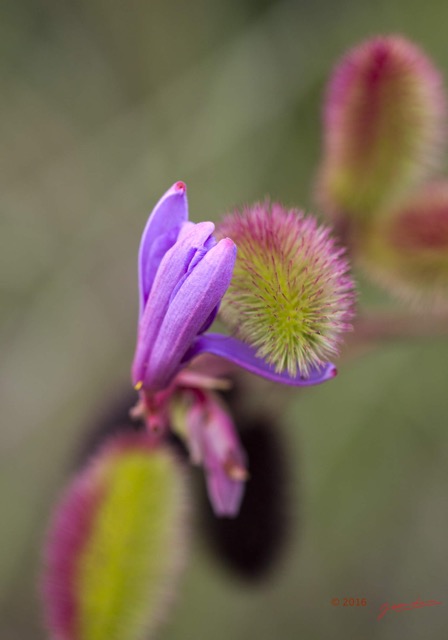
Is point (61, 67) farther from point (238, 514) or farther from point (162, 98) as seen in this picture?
point (238, 514)

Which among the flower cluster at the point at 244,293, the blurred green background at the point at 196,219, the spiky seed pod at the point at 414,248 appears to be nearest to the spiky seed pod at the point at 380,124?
the spiky seed pod at the point at 414,248

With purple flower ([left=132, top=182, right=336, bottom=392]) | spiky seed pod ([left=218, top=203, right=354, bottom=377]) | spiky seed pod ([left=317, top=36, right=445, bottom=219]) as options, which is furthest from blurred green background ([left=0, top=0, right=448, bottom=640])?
spiky seed pod ([left=218, top=203, right=354, bottom=377])

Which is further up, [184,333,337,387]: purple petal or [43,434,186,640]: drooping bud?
[184,333,337,387]: purple petal

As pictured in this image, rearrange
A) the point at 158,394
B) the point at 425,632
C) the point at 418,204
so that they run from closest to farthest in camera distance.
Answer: the point at 158,394
the point at 418,204
the point at 425,632

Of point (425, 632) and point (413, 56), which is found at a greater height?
point (413, 56)

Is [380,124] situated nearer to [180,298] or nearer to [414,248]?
[414,248]

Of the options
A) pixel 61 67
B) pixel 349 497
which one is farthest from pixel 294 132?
pixel 349 497

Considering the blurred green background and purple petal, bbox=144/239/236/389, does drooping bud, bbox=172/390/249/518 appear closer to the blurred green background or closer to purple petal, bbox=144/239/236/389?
purple petal, bbox=144/239/236/389
